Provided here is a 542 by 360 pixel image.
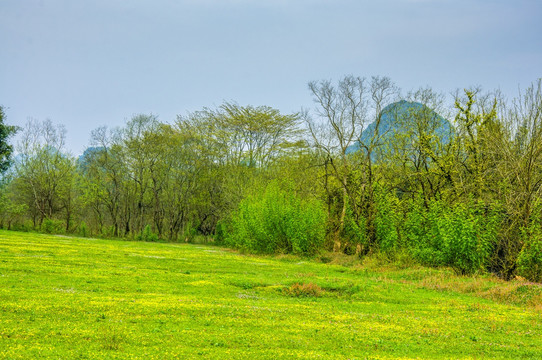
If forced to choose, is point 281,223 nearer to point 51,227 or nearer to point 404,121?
point 404,121

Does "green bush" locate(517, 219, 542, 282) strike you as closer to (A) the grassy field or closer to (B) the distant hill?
(A) the grassy field

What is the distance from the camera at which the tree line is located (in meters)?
24.0

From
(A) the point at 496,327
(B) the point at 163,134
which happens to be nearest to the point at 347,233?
(A) the point at 496,327

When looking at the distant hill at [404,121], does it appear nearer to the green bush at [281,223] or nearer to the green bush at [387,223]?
the green bush at [387,223]

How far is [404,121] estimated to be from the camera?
116 ft

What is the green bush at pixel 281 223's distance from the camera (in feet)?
113

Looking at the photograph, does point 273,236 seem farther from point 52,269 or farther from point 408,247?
point 52,269

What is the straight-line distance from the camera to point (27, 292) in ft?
41.7

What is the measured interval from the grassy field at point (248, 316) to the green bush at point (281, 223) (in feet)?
44.9

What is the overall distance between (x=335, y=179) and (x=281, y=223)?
629cm

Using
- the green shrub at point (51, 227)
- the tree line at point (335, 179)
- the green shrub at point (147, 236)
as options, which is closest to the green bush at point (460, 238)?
the tree line at point (335, 179)

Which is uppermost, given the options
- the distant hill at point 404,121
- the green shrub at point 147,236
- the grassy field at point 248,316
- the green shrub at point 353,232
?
the distant hill at point 404,121

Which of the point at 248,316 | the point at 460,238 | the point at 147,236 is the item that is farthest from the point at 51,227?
the point at 248,316

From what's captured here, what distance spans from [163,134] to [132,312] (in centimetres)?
5440
